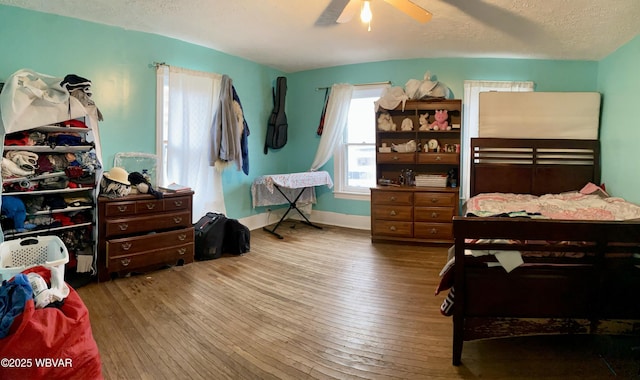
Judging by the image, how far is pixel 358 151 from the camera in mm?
4816

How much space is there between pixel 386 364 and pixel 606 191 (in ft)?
11.2

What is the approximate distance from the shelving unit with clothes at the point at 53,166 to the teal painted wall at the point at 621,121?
488 centimetres

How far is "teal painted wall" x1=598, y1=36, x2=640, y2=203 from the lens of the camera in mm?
3096

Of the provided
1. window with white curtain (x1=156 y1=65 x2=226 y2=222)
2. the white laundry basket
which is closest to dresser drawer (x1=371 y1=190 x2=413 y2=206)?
window with white curtain (x1=156 y1=65 x2=226 y2=222)

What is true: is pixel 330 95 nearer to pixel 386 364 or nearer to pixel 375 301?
pixel 375 301

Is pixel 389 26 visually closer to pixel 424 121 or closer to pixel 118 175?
pixel 424 121

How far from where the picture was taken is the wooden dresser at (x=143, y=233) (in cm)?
283

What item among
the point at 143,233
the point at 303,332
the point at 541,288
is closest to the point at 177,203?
the point at 143,233

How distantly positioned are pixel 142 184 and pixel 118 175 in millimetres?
208

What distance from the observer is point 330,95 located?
4762 mm

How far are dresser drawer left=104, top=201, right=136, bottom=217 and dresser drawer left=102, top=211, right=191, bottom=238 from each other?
0.05m

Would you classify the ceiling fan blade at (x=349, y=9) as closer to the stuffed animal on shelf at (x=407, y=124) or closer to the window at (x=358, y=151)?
the stuffed animal on shelf at (x=407, y=124)

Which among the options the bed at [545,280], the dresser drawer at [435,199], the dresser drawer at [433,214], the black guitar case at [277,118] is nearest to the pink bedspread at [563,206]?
the dresser drawer at [435,199]

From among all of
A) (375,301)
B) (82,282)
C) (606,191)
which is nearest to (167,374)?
(375,301)
